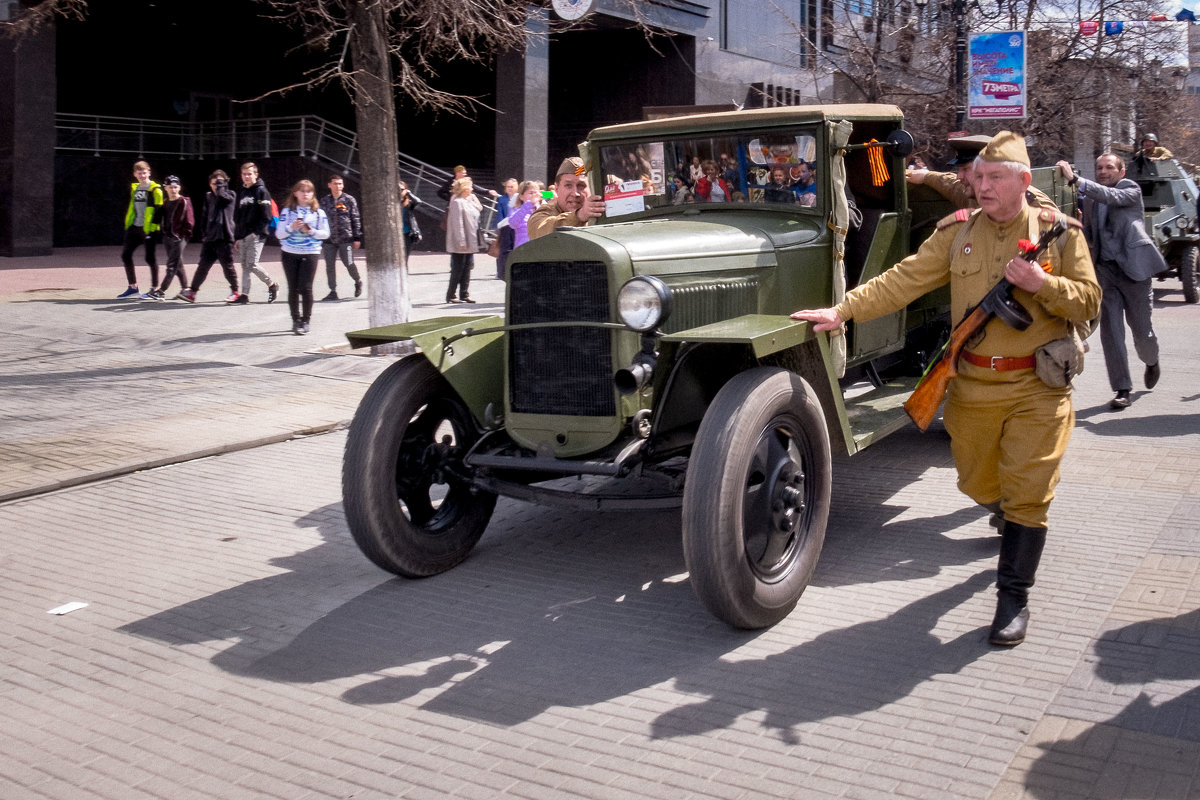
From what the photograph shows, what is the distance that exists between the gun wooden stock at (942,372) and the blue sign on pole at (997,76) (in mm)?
12652


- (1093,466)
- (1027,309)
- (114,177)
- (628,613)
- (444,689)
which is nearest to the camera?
(444,689)

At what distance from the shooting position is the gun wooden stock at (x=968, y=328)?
4355mm

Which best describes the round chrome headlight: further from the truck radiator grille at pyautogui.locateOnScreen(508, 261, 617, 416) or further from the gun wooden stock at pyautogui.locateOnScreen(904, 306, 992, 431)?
the gun wooden stock at pyautogui.locateOnScreen(904, 306, 992, 431)

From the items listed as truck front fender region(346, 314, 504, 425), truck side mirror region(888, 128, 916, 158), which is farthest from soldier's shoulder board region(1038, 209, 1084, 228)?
truck front fender region(346, 314, 504, 425)

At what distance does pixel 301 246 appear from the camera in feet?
41.3

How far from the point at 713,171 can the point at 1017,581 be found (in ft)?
9.32

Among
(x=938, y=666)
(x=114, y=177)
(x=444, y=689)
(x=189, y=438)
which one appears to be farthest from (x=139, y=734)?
(x=114, y=177)

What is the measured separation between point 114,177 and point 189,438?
21.5m

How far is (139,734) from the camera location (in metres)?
3.76

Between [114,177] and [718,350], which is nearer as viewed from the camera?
[718,350]

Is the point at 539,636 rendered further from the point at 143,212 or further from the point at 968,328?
the point at 143,212

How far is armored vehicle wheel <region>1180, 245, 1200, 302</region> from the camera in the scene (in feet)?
55.7

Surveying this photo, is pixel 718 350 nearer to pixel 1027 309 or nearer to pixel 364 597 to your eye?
pixel 1027 309

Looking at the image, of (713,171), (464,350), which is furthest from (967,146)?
(464,350)
